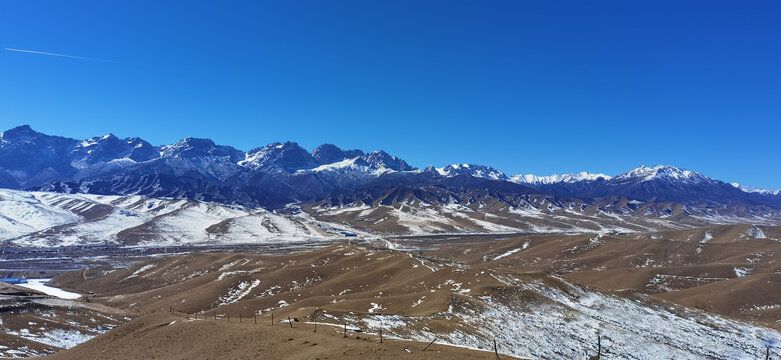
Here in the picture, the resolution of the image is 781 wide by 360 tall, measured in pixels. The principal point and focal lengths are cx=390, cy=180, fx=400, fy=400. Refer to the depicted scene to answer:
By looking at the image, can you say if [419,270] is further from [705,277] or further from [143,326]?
[705,277]

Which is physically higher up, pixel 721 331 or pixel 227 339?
pixel 227 339

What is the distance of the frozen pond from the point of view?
112 meters

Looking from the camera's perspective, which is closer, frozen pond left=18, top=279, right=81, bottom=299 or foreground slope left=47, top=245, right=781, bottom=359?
foreground slope left=47, top=245, right=781, bottom=359

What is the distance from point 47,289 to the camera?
404ft

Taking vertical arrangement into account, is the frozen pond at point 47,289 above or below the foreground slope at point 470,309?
below

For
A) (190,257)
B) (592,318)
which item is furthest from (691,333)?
(190,257)

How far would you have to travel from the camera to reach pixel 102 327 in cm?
6341

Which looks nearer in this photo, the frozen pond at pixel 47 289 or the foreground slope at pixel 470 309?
the foreground slope at pixel 470 309

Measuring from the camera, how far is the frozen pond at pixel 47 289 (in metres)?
112

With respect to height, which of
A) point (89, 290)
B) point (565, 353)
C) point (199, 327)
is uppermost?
point (199, 327)

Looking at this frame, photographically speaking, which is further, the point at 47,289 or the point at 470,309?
the point at 47,289

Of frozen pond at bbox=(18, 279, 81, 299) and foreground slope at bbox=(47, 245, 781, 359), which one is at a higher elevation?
foreground slope at bbox=(47, 245, 781, 359)

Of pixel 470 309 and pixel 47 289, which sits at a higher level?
pixel 470 309

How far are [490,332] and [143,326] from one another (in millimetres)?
38811
